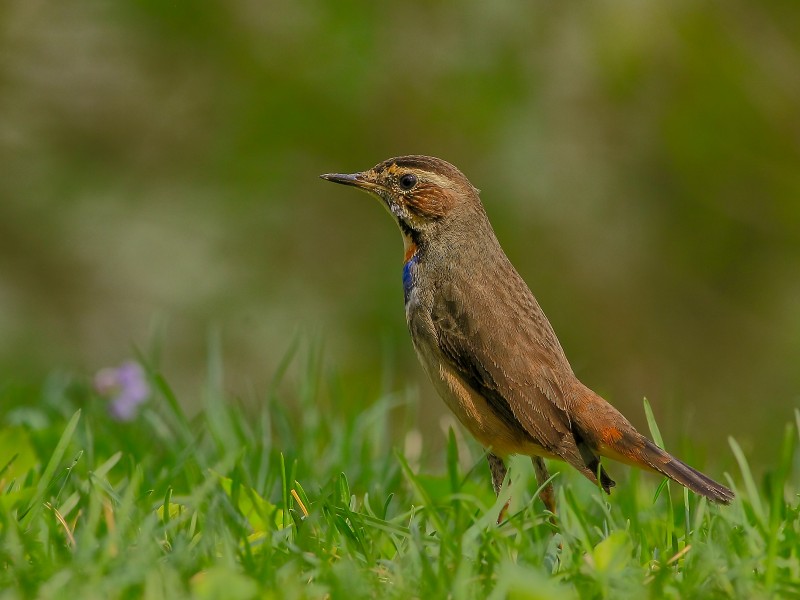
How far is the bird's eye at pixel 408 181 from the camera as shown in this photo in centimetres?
616

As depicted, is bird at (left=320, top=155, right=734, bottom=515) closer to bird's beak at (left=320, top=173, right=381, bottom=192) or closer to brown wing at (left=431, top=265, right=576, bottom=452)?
brown wing at (left=431, top=265, right=576, bottom=452)

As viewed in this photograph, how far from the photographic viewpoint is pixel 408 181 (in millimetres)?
6172

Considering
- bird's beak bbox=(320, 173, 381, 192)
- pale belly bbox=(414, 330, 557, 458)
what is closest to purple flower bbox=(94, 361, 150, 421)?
bird's beak bbox=(320, 173, 381, 192)

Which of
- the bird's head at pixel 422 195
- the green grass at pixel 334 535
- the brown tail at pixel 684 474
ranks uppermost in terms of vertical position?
the bird's head at pixel 422 195

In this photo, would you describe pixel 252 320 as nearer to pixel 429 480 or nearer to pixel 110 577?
pixel 429 480

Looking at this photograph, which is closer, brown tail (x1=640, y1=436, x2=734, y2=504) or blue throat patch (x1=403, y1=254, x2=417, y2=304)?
brown tail (x1=640, y1=436, x2=734, y2=504)

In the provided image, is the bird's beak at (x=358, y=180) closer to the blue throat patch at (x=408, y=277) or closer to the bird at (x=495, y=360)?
the bird at (x=495, y=360)

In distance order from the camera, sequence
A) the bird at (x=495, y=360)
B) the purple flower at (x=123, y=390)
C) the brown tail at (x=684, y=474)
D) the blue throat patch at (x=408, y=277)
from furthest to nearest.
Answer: the purple flower at (x=123, y=390) → the blue throat patch at (x=408, y=277) → the bird at (x=495, y=360) → the brown tail at (x=684, y=474)

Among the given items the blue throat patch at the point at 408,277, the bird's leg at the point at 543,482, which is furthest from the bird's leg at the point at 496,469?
the blue throat patch at the point at 408,277

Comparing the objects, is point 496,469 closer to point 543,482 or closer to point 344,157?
point 543,482

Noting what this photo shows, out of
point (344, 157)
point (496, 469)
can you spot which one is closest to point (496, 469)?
point (496, 469)

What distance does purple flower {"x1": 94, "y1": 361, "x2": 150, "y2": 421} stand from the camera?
607cm

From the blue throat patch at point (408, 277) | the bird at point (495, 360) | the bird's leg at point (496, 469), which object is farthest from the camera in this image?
the blue throat patch at point (408, 277)

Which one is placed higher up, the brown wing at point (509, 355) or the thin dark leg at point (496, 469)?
the brown wing at point (509, 355)
